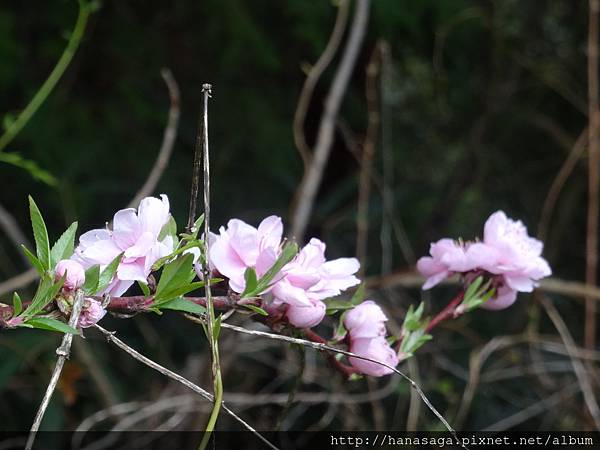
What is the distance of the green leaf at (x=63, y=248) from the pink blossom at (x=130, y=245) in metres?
0.01

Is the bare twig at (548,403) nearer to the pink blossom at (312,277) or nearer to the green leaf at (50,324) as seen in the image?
the pink blossom at (312,277)

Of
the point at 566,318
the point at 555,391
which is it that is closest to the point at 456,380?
the point at 555,391

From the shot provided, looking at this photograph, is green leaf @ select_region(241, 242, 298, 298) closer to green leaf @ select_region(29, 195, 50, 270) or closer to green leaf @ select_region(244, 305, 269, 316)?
green leaf @ select_region(244, 305, 269, 316)

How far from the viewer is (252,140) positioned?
6.31 feet

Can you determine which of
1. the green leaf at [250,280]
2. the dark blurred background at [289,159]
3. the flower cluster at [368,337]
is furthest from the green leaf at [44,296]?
the dark blurred background at [289,159]

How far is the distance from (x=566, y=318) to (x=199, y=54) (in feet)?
3.75

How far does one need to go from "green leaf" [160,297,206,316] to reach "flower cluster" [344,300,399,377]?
14 cm

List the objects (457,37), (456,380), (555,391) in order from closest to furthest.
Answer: (555,391) → (456,380) → (457,37)

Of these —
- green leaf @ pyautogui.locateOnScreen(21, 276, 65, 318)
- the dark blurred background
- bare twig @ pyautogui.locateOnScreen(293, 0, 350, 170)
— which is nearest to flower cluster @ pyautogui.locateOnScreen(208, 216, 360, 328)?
green leaf @ pyautogui.locateOnScreen(21, 276, 65, 318)

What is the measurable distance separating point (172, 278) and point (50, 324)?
0.07 meters

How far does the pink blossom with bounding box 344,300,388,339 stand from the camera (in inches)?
22.4

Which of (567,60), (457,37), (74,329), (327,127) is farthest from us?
(567,60)

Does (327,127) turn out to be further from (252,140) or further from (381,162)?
(381,162)

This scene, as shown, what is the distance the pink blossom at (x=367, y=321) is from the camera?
0.57m
